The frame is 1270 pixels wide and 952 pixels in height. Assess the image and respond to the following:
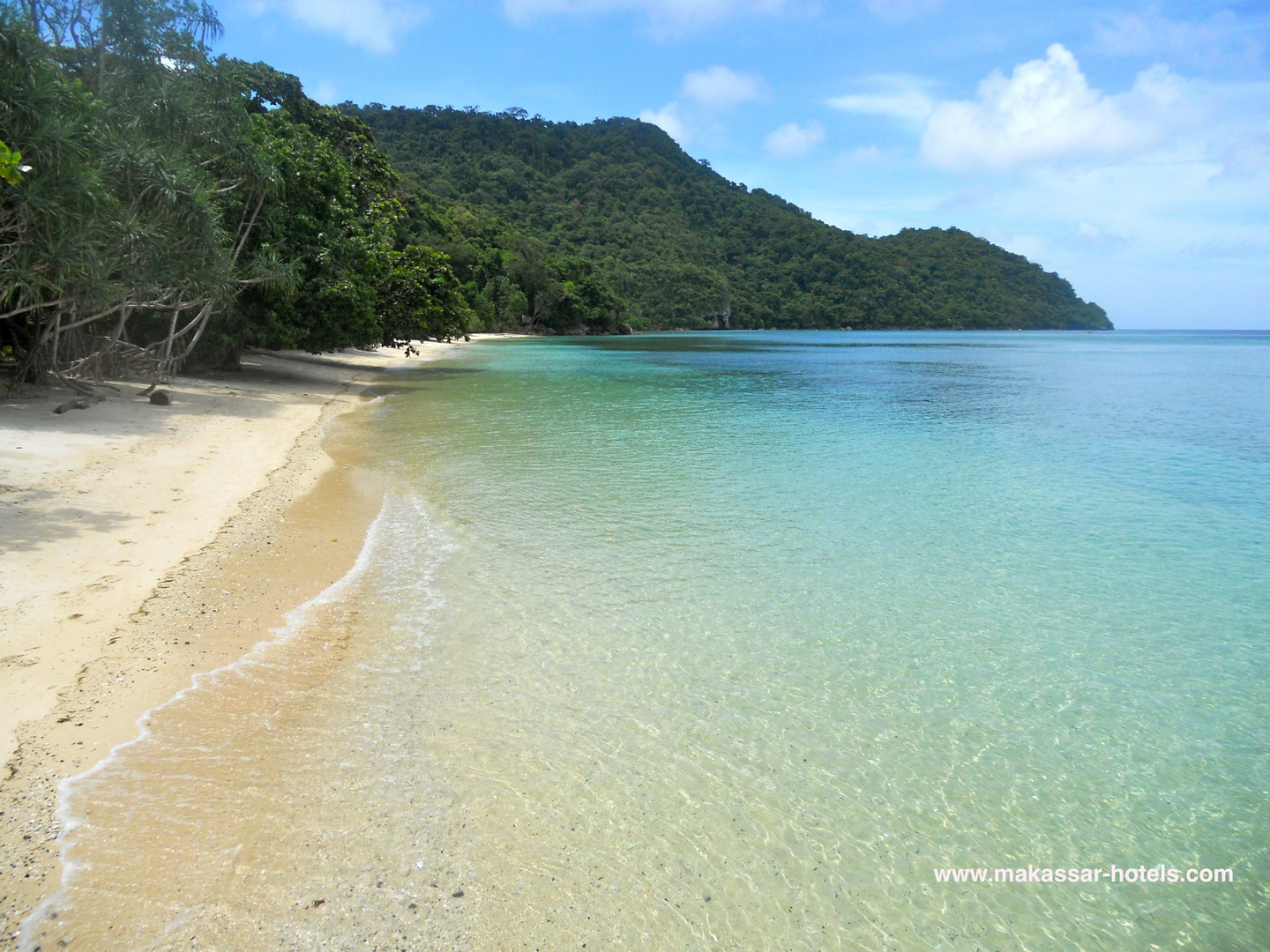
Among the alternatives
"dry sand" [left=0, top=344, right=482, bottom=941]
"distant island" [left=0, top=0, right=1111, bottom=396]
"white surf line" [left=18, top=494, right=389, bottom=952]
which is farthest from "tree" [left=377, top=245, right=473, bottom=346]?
"white surf line" [left=18, top=494, right=389, bottom=952]

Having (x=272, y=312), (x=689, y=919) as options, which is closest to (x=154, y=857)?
(x=689, y=919)

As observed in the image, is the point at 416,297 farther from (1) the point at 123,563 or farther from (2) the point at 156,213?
(1) the point at 123,563

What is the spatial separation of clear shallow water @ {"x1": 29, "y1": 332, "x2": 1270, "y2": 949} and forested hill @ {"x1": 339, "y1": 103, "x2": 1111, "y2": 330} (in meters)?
107

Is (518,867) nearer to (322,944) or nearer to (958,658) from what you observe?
(322,944)

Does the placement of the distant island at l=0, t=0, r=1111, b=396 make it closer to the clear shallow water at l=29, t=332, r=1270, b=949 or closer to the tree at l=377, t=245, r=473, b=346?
the tree at l=377, t=245, r=473, b=346

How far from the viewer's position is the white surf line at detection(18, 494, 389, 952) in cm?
309

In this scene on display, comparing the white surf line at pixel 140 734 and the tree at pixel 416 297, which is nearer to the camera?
the white surf line at pixel 140 734

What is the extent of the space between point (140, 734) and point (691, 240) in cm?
14940

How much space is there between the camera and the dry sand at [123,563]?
423 centimetres

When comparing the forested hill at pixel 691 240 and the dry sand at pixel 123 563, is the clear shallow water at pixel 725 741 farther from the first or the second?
the forested hill at pixel 691 240

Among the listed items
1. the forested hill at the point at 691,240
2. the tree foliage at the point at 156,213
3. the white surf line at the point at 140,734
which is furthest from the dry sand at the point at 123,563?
the forested hill at the point at 691,240

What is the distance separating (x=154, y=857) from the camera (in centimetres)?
350

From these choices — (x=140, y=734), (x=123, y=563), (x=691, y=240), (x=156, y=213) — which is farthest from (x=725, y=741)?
(x=691, y=240)

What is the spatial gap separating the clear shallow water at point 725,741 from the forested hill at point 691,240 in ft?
350
